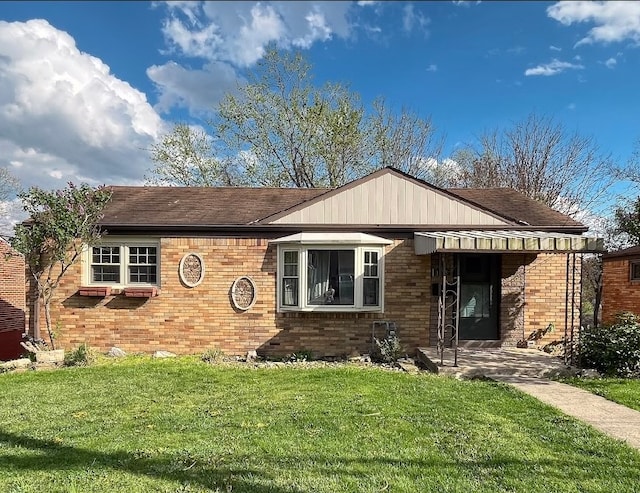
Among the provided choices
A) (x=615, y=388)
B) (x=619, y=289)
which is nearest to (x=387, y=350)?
(x=615, y=388)

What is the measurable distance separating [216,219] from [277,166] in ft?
43.1

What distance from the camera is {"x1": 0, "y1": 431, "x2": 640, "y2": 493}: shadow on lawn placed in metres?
3.60

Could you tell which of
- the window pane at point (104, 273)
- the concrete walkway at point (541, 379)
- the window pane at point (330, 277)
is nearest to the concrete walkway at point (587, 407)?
the concrete walkway at point (541, 379)

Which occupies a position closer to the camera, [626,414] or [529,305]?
[626,414]

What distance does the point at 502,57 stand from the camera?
7586 millimetres

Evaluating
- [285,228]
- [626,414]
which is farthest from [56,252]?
[626,414]

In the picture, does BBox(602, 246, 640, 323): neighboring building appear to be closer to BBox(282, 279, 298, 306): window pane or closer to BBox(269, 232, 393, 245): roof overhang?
BBox(269, 232, 393, 245): roof overhang

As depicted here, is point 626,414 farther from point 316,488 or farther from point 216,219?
point 216,219

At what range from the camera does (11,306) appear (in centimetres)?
1739

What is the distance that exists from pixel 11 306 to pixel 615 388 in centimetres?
1948

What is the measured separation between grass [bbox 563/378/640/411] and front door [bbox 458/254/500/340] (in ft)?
8.73

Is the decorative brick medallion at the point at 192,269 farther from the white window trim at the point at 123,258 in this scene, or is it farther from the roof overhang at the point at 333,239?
the roof overhang at the point at 333,239

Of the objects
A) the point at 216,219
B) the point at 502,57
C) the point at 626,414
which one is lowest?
the point at 626,414

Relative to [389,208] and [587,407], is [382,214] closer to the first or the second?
[389,208]
